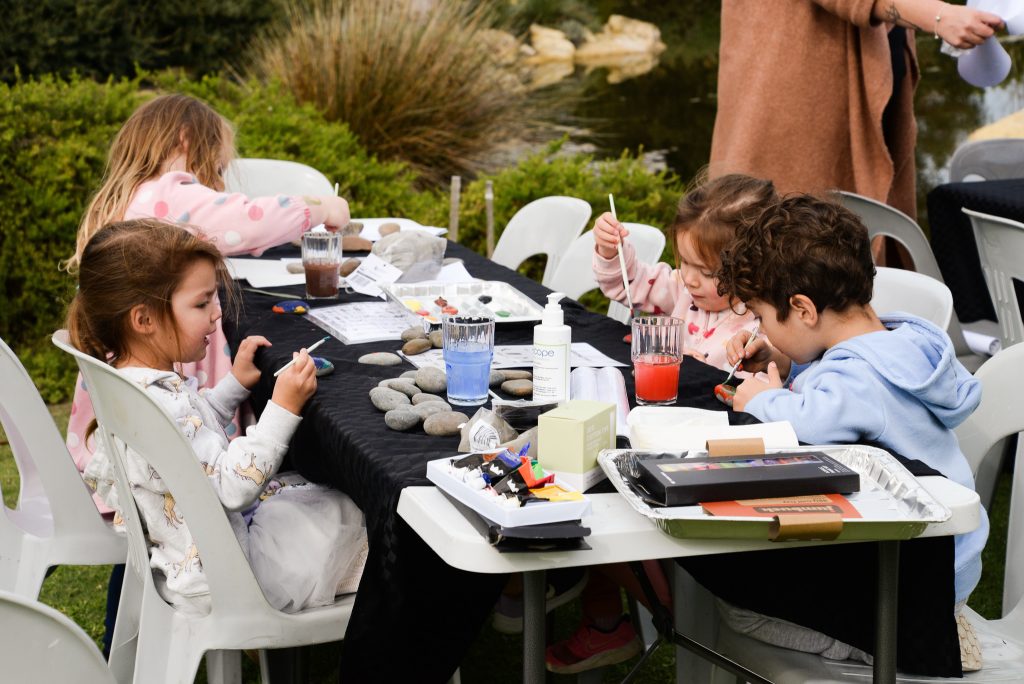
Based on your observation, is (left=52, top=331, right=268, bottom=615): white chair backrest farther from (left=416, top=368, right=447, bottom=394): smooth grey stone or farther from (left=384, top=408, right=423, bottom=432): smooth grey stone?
(left=416, top=368, right=447, bottom=394): smooth grey stone

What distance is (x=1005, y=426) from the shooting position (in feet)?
7.38

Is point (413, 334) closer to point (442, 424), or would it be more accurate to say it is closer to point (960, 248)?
point (442, 424)

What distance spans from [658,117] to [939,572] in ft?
38.7

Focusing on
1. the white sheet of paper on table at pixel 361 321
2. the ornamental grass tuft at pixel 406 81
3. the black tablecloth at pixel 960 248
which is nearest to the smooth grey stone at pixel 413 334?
the white sheet of paper on table at pixel 361 321

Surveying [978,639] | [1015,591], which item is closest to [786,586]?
[978,639]

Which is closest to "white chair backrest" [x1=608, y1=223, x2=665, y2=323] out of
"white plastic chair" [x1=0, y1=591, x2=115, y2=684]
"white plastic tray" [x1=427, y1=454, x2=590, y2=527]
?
"white plastic tray" [x1=427, y1=454, x2=590, y2=527]

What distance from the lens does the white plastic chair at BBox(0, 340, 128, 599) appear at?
255 cm

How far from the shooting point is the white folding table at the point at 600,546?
151 centimetres

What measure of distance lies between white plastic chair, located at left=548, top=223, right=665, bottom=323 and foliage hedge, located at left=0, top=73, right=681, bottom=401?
2130 millimetres

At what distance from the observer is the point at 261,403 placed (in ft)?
9.11

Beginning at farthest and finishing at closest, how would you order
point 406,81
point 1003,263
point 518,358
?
point 406,81 < point 1003,263 < point 518,358

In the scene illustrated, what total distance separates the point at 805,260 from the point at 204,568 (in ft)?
3.92

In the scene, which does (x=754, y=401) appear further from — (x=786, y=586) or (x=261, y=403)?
(x=261, y=403)

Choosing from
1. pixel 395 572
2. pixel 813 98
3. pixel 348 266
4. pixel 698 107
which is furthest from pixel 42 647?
pixel 698 107
